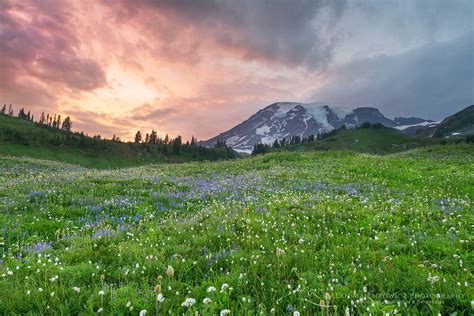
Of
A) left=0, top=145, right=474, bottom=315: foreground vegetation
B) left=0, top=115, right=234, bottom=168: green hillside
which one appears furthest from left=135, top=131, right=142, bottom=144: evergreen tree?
left=0, top=145, right=474, bottom=315: foreground vegetation

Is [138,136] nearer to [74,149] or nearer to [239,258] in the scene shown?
[74,149]

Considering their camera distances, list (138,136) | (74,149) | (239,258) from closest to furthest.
Result: (239,258) → (74,149) → (138,136)

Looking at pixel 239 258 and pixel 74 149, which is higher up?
pixel 239 258

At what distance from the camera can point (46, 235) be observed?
27.0 feet

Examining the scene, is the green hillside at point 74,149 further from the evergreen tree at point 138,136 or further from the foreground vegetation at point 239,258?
the foreground vegetation at point 239,258

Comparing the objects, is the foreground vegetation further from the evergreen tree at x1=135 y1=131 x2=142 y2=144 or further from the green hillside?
the evergreen tree at x1=135 y1=131 x2=142 y2=144

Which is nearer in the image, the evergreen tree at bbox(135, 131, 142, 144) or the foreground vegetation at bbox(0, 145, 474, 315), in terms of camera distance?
the foreground vegetation at bbox(0, 145, 474, 315)

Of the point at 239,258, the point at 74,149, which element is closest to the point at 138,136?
the point at 74,149

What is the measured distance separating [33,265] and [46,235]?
123 inches

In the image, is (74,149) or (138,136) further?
(138,136)

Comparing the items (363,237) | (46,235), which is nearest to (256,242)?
(363,237)

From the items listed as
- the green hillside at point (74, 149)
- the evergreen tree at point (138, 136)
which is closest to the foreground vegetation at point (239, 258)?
the green hillside at point (74, 149)

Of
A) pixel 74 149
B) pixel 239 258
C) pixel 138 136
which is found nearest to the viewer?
pixel 239 258

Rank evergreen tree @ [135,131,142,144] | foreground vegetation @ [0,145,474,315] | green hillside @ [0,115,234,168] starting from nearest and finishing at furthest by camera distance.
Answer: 1. foreground vegetation @ [0,145,474,315]
2. green hillside @ [0,115,234,168]
3. evergreen tree @ [135,131,142,144]
